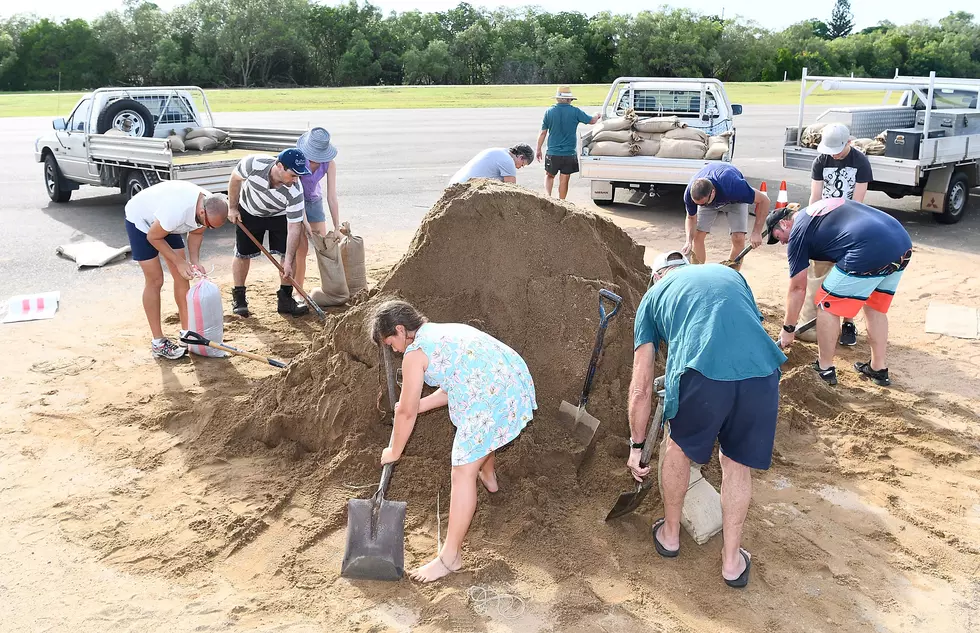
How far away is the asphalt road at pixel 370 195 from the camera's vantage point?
32.1ft

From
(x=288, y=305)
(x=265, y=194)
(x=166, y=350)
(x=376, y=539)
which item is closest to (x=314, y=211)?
(x=265, y=194)

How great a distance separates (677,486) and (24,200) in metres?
13.2

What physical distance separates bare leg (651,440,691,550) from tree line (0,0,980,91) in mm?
46208

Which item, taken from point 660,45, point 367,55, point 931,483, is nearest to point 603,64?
point 660,45

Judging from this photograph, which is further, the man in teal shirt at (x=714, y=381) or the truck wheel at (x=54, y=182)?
the truck wheel at (x=54, y=182)

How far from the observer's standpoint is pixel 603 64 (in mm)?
51438

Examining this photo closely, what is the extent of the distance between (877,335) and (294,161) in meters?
5.25

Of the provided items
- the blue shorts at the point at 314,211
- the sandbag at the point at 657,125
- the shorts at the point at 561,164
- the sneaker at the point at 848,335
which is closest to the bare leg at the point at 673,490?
the sneaker at the point at 848,335

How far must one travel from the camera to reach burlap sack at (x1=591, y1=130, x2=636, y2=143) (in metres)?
12.0

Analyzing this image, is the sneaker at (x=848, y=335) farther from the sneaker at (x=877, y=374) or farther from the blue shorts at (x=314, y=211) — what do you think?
the blue shorts at (x=314, y=211)

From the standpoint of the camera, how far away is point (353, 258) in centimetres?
828

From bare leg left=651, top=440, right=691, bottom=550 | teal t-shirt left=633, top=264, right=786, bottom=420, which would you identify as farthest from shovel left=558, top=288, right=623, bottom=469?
teal t-shirt left=633, top=264, right=786, bottom=420

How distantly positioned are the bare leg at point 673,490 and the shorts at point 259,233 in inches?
198

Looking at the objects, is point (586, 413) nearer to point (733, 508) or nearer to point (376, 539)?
point (733, 508)
